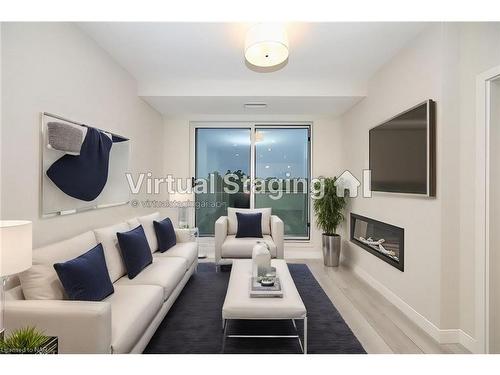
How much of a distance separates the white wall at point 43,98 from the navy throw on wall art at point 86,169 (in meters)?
0.16

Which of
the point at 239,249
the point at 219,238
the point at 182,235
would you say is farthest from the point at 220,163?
→ the point at 239,249

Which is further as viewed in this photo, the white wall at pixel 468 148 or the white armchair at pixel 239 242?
the white armchair at pixel 239 242

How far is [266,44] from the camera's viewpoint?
2.27m

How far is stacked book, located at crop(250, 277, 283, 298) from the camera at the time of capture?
6.88ft

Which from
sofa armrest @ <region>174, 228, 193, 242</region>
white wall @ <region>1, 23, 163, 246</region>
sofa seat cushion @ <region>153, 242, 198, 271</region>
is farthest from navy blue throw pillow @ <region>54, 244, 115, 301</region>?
sofa armrest @ <region>174, 228, 193, 242</region>

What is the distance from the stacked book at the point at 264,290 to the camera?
82.6 inches

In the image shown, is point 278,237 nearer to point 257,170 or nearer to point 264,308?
point 257,170

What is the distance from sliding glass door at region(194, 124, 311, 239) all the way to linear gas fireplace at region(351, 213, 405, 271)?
1.36 metres

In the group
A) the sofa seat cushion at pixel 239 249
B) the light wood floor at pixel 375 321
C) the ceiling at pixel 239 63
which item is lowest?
the light wood floor at pixel 375 321

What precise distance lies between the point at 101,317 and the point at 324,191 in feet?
12.4

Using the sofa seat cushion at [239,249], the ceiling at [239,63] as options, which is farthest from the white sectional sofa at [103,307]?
the ceiling at [239,63]

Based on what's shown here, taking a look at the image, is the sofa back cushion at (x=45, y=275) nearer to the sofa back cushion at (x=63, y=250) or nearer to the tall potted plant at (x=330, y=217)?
the sofa back cushion at (x=63, y=250)

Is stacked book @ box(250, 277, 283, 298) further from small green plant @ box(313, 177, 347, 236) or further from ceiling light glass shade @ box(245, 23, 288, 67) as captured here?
small green plant @ box(313, 177, 347, 236)
